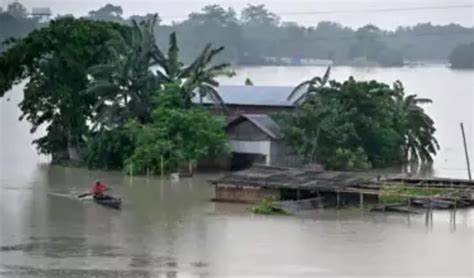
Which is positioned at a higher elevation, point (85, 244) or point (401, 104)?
point (401, 104)

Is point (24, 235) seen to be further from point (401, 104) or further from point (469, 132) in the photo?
point (469, 132)

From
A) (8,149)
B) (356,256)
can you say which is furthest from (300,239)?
(8,149)

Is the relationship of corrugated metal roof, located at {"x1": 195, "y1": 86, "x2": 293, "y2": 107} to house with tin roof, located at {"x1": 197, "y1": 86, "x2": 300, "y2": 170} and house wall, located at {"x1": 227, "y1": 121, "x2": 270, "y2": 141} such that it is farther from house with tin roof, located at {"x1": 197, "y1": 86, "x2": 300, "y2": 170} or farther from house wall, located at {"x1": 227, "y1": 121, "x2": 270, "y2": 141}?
house wall, located at {"x1": 227, "y1": 121, "x2": 270, "y2": 141}

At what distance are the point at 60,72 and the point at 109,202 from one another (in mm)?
7565

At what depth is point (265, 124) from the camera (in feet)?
97.5

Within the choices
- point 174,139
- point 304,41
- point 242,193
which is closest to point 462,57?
point 304,41

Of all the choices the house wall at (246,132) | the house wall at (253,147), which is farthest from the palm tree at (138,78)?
the house wall at (253,147)

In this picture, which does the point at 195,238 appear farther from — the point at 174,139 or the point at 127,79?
the point at 127,79

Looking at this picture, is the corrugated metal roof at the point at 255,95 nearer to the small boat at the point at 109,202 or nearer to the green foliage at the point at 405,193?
the green foliage at the point at 405,193

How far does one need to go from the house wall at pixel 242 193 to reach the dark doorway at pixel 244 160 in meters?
4.75

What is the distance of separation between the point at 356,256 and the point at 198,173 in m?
11.2

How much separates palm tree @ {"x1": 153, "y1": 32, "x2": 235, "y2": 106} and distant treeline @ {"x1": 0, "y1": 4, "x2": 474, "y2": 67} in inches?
2250

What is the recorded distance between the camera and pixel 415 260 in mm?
18547

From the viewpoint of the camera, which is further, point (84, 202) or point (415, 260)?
point (84, 202)
